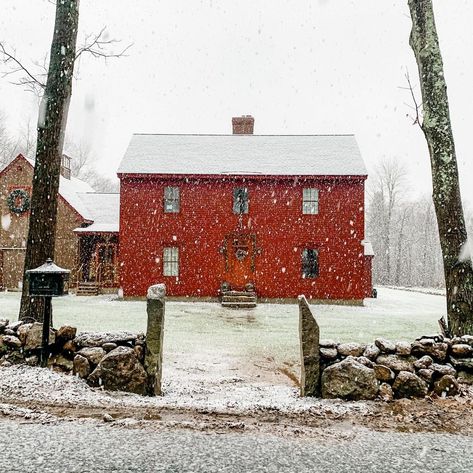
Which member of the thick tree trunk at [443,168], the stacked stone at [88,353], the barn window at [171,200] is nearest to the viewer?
the stacked stone at [88,353]

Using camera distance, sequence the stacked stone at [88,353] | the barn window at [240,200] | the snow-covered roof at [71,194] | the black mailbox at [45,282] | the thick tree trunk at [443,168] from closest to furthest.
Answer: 1. the stacked stone at [88,353]
2. the black mailbox at [45,282]
3. the thick tree trunk at [443,168]
4. the barn window at [240,200]
5. the snow-covered roof at [71,194]

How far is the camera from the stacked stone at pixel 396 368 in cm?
559

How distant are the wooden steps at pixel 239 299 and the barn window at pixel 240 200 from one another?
3924mm

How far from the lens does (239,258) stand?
22141mm

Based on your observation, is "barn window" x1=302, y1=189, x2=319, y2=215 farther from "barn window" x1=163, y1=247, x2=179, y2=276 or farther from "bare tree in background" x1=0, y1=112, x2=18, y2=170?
"bare tree in background" x1=0, y1=112, x2=18, y2=170

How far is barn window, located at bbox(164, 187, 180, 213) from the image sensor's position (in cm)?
2255

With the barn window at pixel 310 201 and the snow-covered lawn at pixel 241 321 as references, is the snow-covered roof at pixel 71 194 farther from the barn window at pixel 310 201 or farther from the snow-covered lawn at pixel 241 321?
the barn window at pixel 310 201

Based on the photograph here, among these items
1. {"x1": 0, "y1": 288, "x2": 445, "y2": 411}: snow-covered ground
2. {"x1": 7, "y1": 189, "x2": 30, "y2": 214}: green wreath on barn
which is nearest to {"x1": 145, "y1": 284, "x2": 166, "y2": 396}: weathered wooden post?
{"x1": 0, "y1": 288, "x2": 445, "y2": 411}: snow-covered ground

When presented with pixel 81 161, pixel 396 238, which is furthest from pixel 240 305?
pixel 396 238

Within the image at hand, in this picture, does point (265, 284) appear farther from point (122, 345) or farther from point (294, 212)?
point (122, 345)

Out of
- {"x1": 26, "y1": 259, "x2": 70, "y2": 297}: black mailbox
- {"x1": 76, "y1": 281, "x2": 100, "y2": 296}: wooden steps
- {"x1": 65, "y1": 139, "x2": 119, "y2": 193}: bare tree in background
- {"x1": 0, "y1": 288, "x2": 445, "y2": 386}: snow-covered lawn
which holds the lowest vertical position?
{"x1": 0, "y1": 288, "x2": 445, "y2": 386}: snow-covered lawn

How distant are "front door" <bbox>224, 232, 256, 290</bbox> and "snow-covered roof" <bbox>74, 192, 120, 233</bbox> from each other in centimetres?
688

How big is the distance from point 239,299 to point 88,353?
14.6m

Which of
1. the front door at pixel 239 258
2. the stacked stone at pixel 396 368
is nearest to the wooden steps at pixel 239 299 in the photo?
the front door at pixel 239 258
